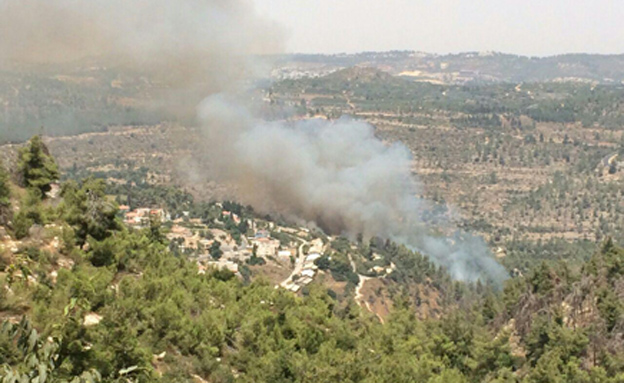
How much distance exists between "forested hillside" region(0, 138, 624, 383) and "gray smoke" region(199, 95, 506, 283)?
37836 mm

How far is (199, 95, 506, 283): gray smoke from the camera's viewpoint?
7812cm

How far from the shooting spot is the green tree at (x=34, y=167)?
109 feet

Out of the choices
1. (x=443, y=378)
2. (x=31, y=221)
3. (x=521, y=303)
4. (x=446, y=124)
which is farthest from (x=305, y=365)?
(x=446, y=124)

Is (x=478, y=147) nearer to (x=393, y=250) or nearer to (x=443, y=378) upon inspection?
(x=393, y=250)

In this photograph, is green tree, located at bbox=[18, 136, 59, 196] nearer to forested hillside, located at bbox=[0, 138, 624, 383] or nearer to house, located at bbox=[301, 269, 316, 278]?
forested hillside, located at bbox=[0, 138, 624, 383]

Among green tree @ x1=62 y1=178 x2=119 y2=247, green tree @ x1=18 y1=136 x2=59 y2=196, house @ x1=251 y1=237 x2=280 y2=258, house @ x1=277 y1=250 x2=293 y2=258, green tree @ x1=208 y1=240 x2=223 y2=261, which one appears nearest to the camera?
green tree @ x1=62 y1=178 x2=119 y2=247

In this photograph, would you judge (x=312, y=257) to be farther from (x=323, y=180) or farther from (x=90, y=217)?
(x=90, y=217)

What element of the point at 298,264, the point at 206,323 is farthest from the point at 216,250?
the point at 206,323

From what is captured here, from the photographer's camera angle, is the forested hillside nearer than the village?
Yes

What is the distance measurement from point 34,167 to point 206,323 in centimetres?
1531

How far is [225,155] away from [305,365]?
62287mm

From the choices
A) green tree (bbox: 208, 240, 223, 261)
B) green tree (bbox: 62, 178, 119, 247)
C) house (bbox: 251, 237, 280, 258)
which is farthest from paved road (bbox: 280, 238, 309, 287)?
green tree (bbox: 62, 178, 119, 247)

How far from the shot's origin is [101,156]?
140875 millimetres

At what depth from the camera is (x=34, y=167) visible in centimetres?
3416
